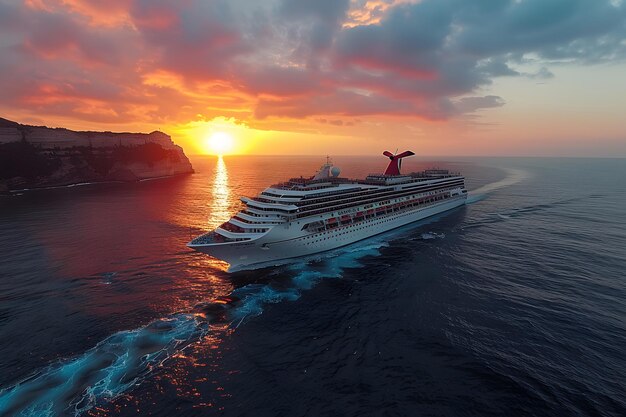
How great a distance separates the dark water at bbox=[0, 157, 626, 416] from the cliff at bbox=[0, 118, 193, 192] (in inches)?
3899

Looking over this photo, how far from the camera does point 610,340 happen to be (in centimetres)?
2691

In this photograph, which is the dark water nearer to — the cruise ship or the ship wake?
the ship wake

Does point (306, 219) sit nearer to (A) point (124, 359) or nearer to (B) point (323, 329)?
(B) point (323, 329)

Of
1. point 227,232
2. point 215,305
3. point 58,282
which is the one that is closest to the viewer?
point 215,305

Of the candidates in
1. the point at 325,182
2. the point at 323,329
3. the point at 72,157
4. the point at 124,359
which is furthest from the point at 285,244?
the point at 72,157

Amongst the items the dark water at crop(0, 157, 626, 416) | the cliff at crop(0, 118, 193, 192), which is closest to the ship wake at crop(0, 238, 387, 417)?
the dark water at crop(0, 157, 626, 416)

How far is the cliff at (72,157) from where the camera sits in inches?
4963

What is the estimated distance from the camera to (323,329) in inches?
1165

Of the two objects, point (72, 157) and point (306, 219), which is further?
point (72, 157)

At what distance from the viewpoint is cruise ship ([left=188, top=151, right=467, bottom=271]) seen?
141 feet

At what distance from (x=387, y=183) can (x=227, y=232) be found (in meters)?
43.2

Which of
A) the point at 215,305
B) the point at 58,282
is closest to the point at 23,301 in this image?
the point at 58,282

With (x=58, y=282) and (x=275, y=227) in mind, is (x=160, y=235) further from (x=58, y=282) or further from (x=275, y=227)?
(x=275, y=227)

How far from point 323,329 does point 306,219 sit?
21.9 metres
